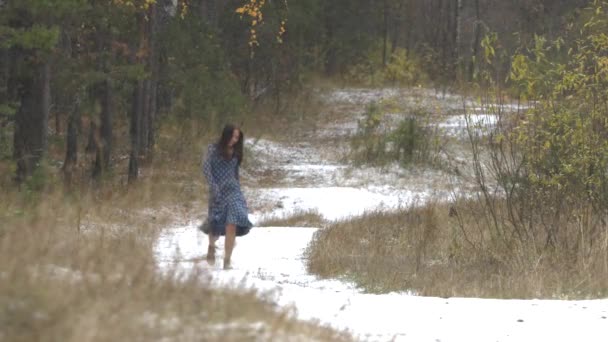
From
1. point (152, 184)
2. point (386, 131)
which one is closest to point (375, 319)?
point (152, 184)

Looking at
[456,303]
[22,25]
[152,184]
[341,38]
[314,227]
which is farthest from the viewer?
[341,38]

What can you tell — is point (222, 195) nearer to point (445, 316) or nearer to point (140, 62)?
point (445, 316)

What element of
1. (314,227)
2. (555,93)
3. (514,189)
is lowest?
(314,227)

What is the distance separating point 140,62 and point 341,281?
938cm

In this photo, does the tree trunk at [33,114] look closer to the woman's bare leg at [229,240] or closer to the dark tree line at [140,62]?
the dark tree line at [140,62]

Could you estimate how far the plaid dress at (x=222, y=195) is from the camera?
10.6 metres

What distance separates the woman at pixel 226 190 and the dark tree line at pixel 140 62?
167 cm

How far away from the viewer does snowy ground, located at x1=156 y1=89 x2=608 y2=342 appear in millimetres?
7629

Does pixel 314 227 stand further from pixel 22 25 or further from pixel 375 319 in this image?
pixel 375 319

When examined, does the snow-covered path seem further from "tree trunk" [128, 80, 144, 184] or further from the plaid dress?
"tree trunk" [128, 80, 144, 184]

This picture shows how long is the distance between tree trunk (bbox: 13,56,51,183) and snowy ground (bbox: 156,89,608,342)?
236 cm

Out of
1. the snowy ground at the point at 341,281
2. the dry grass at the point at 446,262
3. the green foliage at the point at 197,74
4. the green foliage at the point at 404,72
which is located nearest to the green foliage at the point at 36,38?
the snowy ground at the point at 341,281

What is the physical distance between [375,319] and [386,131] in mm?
19016

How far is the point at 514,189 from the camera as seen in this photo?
1198 cm
